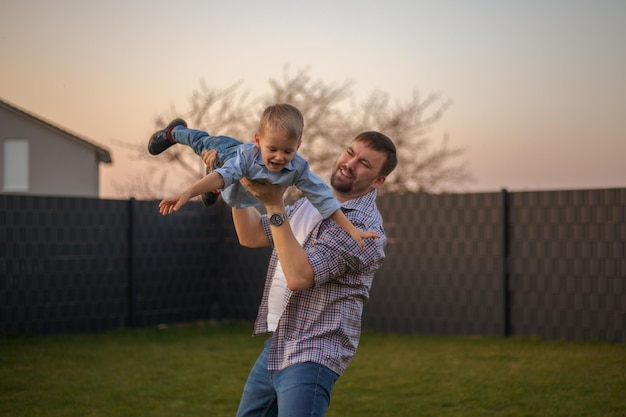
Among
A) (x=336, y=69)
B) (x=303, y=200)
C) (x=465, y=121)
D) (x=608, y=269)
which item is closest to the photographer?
(x=303, y=200)

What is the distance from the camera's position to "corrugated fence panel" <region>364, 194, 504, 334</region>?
27.7 feet

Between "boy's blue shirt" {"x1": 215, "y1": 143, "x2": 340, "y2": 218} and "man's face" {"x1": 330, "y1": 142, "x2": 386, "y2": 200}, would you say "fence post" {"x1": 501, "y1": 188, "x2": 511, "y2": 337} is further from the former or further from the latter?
"boy's blue shirt" {"x1": 215, "y1": 143, "x2": 340, "y2": 218}

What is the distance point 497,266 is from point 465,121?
16.9 ft

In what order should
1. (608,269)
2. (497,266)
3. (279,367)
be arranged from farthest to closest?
(497,266)
(608,269)
(279,367)

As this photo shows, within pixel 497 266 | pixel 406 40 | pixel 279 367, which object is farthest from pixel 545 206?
pixel 279 367

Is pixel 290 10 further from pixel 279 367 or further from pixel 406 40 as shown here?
pixel 279 367

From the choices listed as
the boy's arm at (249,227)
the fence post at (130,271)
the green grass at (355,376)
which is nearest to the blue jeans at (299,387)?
the boy's arm at (249,227)

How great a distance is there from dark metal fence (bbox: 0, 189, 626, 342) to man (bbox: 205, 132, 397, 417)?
5686 millimetres

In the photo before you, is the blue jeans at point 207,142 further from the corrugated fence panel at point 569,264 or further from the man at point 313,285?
the corrugated fence panel at point 569,264

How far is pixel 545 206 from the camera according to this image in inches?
320

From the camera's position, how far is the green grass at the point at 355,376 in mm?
5375

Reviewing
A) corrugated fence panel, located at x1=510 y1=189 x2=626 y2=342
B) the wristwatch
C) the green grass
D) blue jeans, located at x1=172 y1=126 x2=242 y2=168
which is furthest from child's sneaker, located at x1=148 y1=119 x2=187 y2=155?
corrugated fence panel, located at x1=510 y1=189 x2=626 y2=342

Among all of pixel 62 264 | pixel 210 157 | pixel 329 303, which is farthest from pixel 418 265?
pixel 329 303

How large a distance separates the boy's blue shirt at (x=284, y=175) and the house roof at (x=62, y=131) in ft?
51.7
